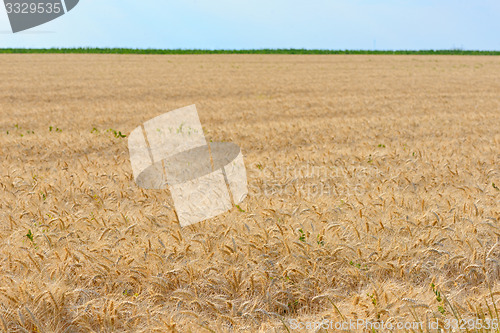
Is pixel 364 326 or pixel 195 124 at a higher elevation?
pixel 364 326

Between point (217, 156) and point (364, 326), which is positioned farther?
point (217, 156)

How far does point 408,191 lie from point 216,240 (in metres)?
2.98

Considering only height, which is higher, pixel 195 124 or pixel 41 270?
pixel 41 270

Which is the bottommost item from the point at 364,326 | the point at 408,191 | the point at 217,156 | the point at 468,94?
the point at 468,94

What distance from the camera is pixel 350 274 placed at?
3.32 metres

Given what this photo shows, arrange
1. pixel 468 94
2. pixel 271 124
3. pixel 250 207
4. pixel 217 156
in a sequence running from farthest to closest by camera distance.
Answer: pixel 468 94
pixel 271 124
pixel 217 156
pixel 250 207

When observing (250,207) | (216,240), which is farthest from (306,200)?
(216,240)

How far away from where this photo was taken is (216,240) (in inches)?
148

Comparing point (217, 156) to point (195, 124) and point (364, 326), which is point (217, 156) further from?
point (364, 326)

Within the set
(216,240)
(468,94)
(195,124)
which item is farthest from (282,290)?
(468,94)

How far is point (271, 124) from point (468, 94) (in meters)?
13.6

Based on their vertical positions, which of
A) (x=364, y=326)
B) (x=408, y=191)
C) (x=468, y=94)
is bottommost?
(x=468, y=94)

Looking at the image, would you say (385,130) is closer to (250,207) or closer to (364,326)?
(250,207)

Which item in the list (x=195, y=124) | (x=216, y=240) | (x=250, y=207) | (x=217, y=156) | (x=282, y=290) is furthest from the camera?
(x=195, y=124)
